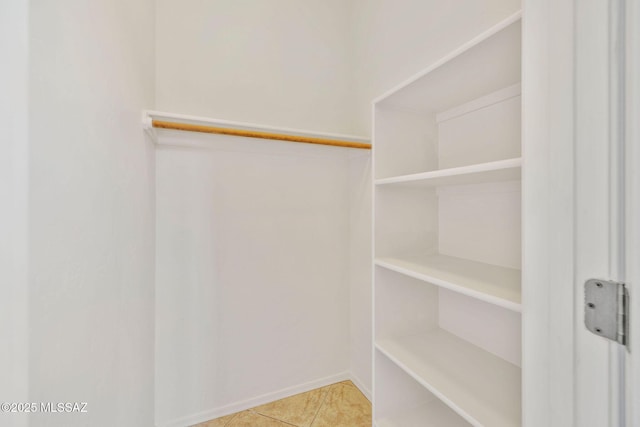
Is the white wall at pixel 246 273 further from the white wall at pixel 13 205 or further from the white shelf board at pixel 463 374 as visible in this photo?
the white wall at pixel 13 205

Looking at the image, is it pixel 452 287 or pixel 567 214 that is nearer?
pixel 567 214

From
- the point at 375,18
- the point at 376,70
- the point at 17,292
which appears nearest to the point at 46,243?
the point at 17,292

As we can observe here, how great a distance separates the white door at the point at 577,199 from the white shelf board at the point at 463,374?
26cm

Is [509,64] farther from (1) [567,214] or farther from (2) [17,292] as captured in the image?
(2) [17,292]

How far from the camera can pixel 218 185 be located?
144 cm

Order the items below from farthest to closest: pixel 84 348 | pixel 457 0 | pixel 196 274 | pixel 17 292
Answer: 1. pixel 196 274
2. pixel 457 0
3. pixel 84 348
4. pixel 17 292

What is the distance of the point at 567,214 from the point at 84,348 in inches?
39.0

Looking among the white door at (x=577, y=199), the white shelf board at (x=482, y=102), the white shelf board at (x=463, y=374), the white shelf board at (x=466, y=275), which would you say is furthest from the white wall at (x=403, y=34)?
the white shelf board at (x=463, y=374)

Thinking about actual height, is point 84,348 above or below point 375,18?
below

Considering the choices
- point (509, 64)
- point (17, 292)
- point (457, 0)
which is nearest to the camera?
point (17, 292)

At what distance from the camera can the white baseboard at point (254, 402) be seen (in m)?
→ 1.37

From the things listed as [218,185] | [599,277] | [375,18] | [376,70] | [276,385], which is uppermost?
[375,18]

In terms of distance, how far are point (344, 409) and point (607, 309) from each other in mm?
1488

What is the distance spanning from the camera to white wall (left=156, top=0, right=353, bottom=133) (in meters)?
1.39
